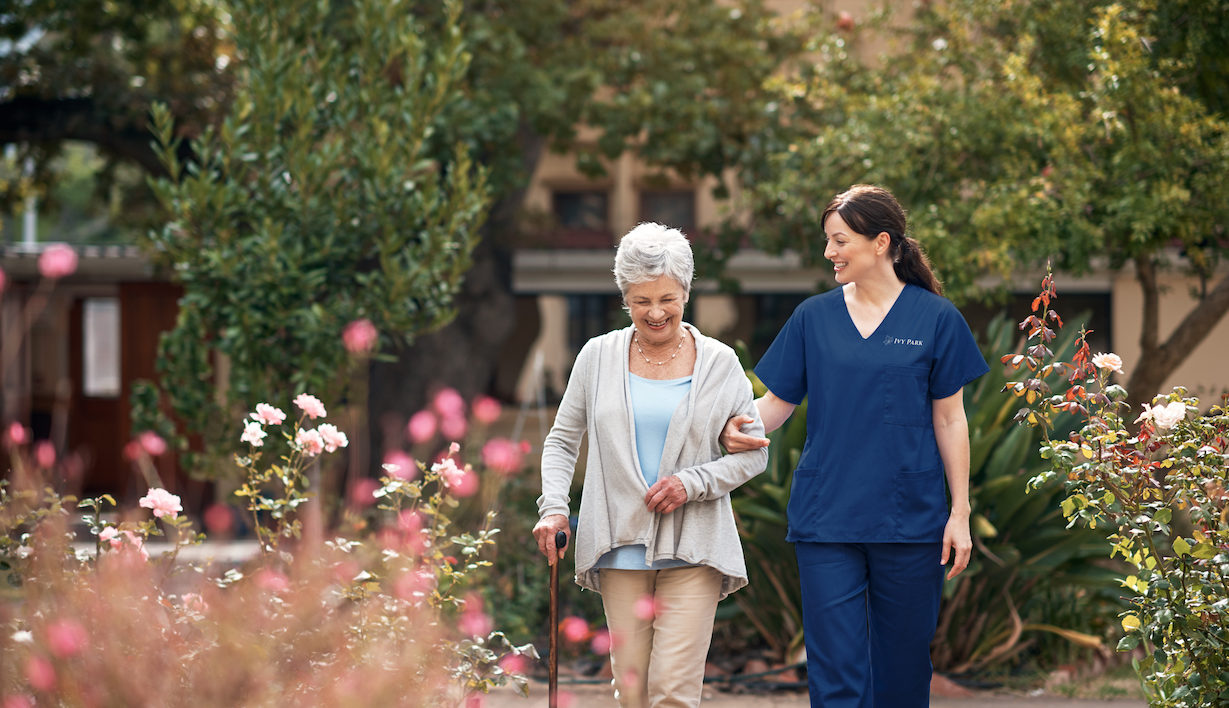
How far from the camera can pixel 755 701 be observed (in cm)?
541

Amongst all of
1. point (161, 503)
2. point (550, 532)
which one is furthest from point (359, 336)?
point (550, 532)

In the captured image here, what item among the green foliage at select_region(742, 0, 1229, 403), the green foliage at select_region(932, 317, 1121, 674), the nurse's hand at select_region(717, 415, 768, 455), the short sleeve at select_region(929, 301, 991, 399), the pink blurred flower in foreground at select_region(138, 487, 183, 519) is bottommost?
the green foliage at select_region(932, 317, 1121, 674)

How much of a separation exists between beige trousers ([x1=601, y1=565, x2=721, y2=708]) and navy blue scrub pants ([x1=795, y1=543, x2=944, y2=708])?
0.34 m

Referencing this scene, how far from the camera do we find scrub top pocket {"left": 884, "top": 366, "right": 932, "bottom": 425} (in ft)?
11.6

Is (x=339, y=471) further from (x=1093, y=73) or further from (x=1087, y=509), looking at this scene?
(x=1087, y=509)

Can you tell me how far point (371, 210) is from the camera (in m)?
7.41

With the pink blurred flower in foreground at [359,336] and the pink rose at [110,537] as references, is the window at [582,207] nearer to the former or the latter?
the pink blurred flower in foreground at [359,336]

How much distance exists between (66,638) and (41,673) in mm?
82

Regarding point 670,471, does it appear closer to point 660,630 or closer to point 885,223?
point 660,630

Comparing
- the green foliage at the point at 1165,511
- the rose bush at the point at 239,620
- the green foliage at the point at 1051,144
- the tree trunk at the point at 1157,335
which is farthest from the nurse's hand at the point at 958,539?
the tree trunk at the point at 1157,335

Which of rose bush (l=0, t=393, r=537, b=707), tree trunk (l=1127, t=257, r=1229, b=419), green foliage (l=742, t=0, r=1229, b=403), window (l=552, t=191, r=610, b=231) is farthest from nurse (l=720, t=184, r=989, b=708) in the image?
window (l=552, t=191, r=610, b=231)

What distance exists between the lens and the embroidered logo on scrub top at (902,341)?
358 centimetres

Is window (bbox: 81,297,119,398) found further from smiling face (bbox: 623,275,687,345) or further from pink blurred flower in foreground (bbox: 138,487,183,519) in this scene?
smiling face (bbox: 623,275,687,345)

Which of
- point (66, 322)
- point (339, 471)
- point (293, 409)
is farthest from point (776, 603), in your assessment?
point (66, 322)
